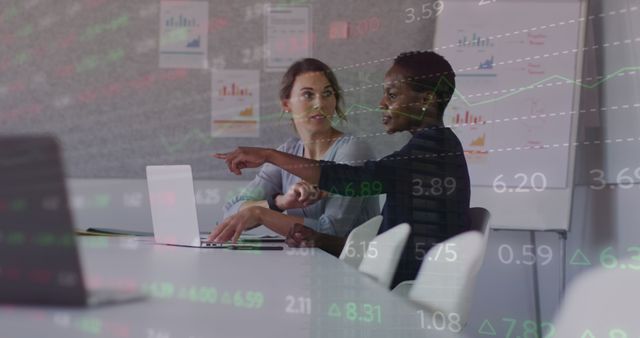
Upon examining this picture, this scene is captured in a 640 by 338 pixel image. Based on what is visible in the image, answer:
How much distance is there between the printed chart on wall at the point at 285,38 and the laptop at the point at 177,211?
1.86 ft

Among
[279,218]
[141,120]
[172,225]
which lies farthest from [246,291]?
[141,120]

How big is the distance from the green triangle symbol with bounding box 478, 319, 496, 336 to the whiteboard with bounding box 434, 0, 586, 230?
0.26ft

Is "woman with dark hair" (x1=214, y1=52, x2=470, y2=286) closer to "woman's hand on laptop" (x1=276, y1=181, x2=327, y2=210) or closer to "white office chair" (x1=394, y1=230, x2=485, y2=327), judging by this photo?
"white office chair" (x1=394, y1=230, x2=485, y2=327)

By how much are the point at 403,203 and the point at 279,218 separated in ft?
1.32

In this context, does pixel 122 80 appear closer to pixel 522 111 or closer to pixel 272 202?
pixel 272 202

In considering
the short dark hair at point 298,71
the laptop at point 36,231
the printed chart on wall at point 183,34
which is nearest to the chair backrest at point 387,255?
the laptop at point 36,231

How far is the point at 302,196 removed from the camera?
108 centimetres

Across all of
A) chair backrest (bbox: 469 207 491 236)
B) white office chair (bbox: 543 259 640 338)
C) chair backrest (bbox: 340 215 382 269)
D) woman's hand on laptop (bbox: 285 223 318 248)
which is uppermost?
chair backrest (bbox: 469 207 491 236)

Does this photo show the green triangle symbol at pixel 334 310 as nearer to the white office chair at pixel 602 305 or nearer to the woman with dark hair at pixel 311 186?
the white office chair at pixel 602 305

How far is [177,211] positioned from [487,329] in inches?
20.7

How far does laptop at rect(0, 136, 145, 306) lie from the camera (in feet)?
0.80

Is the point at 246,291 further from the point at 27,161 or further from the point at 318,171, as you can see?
the point at 318,171

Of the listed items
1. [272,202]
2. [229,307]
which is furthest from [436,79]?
[272,202]

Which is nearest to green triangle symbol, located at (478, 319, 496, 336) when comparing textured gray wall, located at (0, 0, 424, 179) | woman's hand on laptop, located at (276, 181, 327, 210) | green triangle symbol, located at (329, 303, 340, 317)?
green triangle symbol, located at (329, 303, 340, 317)
